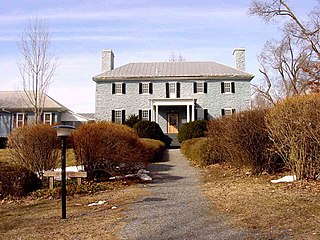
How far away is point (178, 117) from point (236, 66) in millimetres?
7435

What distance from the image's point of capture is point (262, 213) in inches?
240

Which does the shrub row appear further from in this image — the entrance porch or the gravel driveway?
the entrance porch

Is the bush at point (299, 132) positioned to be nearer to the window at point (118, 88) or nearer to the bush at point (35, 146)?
the bush at point (35, 146)

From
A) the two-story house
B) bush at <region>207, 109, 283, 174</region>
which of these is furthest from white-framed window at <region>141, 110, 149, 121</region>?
bush at <region>207, 109, 283, 174</region>

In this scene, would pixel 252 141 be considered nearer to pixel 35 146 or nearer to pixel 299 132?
pixel 299 132

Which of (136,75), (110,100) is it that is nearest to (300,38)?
(136,75)

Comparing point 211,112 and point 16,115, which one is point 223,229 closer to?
point 211,112

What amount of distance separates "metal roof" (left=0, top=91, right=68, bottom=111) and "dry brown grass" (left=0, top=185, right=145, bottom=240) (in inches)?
992

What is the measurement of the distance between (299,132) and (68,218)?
18.4 feet

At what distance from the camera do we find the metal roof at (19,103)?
108ft

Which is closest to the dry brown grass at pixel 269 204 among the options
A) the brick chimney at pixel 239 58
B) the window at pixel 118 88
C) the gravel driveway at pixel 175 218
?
the gravel driveway at pixel 175 218

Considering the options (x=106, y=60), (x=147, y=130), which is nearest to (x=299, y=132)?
(x=147, y=130)

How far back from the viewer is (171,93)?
104ft

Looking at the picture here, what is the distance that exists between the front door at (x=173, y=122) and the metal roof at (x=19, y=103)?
32.0 feet
